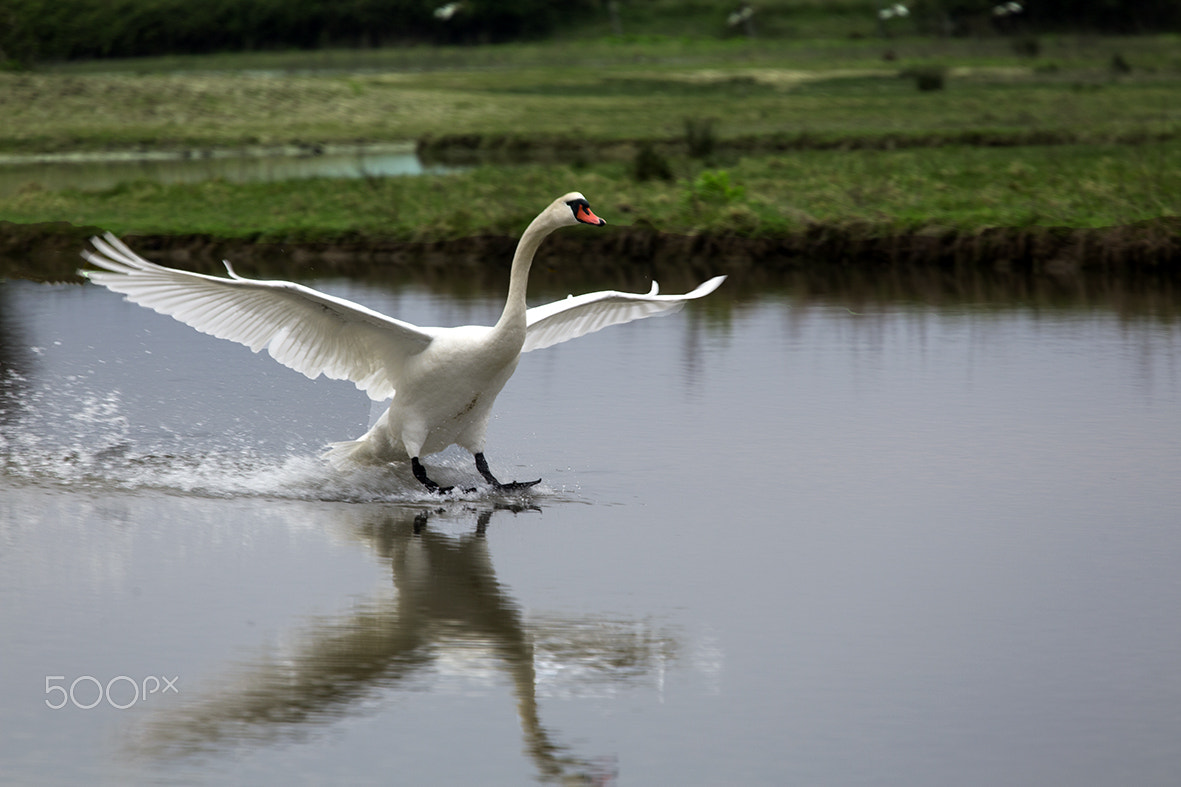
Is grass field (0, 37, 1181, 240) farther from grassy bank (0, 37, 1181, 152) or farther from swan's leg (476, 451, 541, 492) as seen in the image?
swan's leg (476, 451, 541, 492)

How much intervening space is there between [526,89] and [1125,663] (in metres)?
57.3

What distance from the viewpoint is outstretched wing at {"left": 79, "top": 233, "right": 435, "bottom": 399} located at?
869 centimetres

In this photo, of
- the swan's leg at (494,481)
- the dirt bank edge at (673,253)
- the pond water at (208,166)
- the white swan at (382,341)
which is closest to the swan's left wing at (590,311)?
the white swan at (382,341)

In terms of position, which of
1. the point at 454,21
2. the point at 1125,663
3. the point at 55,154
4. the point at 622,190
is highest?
the point at 454,21

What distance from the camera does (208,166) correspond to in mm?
36375

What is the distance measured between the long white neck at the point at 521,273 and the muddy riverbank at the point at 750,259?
7.72 meters

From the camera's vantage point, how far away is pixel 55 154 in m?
41.1

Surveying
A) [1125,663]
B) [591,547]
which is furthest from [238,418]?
[1125,663]

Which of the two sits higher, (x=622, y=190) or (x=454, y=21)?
(x=454, y=21)

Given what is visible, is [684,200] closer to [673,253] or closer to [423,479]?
[673,253]

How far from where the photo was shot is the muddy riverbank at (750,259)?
17.4 metres

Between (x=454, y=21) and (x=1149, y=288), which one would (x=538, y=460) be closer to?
(x=1149, y=288)

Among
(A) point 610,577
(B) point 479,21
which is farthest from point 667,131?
(B) point 479,21

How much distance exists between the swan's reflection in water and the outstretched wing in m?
1.72
